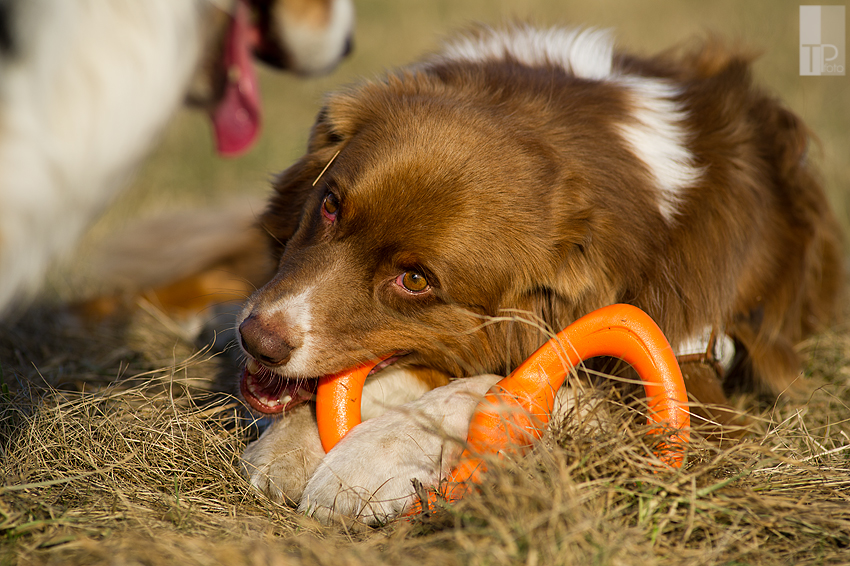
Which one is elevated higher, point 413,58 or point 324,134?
point 413,58

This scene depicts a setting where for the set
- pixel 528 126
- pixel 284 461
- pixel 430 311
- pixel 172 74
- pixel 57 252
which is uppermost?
pixel 172 74

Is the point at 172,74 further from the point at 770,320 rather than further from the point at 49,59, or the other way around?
the point at 770,320

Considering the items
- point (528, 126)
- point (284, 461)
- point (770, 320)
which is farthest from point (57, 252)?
point (770, 320)

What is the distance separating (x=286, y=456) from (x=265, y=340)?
39 centimetres

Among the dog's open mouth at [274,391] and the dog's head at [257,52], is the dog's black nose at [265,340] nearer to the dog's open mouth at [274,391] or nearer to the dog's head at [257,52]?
the dog's open mouth at [274,391]

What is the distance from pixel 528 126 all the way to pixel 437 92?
39 centimetres

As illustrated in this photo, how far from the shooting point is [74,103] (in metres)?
2.18

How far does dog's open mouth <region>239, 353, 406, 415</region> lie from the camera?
268cm

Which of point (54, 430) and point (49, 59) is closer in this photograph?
point (49, 59)

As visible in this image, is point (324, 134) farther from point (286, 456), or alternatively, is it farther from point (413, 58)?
point (413, 58)

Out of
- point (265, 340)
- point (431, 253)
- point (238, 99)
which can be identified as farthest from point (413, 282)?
point (238, 99)

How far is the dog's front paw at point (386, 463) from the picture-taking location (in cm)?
225

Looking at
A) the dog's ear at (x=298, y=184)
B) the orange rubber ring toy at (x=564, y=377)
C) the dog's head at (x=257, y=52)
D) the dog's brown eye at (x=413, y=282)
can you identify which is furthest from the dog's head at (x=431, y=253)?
the dog's head at (x=257, y=52)

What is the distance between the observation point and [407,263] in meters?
2.49
